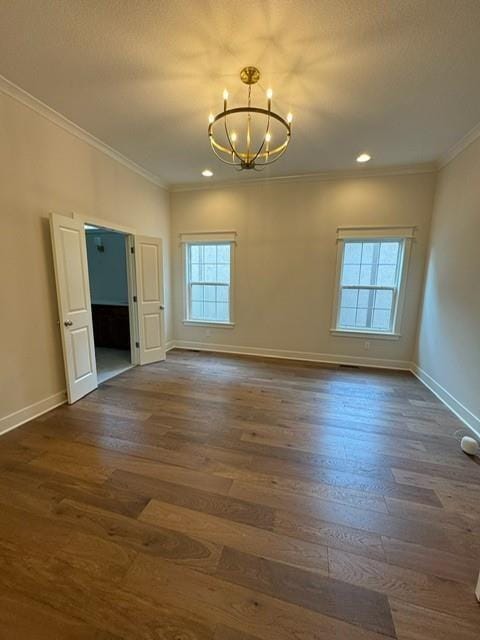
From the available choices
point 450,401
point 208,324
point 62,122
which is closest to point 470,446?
point 450,401

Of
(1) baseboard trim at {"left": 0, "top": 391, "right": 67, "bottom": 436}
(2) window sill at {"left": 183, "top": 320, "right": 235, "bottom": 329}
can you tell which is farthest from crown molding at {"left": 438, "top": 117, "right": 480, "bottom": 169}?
(1) baseboard trim at {"left": 0, "top": 391, "right": 67, "bottom": 436}

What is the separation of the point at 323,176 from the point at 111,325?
4613 mm

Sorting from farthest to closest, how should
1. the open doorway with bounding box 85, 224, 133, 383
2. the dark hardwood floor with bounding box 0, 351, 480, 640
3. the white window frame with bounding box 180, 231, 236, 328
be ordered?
the open doorway with bounding box 85, 224, 133, 383 → the white window frame with bounding box 180, 231, 236, 328 → the dark hardwood floor with bounding box 0, 351, 480, 640

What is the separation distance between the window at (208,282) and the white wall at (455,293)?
320 cm

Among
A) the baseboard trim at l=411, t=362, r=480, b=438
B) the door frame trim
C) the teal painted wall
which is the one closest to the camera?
the baseboard trim at l=411, t=362, r=480, b=438

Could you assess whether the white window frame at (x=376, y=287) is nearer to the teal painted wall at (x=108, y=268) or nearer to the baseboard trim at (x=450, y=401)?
the baseboard trim at (x=450, y=401)

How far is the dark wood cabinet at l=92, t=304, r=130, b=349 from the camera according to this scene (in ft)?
16.9

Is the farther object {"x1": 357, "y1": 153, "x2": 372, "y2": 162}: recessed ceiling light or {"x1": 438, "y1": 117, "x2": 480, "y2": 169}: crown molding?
{"x1": 357, "y1": 153, "x2": 372, "y2": 162}: recessed ceiling light

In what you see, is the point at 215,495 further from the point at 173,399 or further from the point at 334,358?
the point at 334,358

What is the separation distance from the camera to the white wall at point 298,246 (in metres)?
4.20

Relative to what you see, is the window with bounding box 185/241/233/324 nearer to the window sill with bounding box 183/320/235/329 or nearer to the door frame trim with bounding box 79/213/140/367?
the window sill with bounding box 183/320/235/329

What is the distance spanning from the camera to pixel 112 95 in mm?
2547

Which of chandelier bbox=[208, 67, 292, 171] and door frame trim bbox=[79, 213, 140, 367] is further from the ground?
chandelier bbox=[208, 67, 292, 171]

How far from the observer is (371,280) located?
4473 mm
